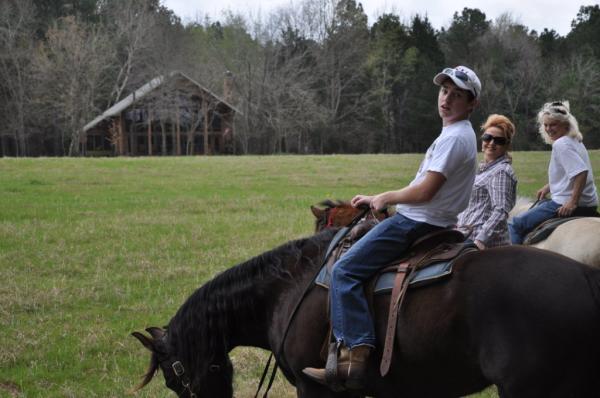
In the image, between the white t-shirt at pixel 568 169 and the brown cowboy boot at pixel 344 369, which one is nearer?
the brown cowboy boot at pixel 344 369

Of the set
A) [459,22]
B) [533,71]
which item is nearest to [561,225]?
[533,71]

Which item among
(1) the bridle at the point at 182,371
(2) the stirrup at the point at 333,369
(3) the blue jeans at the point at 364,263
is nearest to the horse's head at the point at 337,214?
(1) the bridle at the point at 182,371

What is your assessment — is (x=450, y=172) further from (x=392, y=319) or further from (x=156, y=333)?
(x=156, y=333)

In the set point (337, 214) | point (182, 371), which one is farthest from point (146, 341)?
point (337, 214)

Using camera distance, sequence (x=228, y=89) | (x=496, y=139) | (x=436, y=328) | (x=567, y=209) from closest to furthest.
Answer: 1. (x=436, y=328)
2. (x=496, y=139)
3. (x=567, y=209)
4. (x=228, y=89)

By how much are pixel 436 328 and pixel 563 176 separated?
3.86m

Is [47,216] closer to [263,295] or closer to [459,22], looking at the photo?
[263,295]

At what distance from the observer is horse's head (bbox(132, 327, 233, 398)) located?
15.4ft

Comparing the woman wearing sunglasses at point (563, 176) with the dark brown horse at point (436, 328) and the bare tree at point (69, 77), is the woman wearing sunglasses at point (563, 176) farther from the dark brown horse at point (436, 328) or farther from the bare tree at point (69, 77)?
the bare tree at point (69, 77)

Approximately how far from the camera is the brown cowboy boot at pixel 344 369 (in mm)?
4070

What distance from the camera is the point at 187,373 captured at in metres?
4.71

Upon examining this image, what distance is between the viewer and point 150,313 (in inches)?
342

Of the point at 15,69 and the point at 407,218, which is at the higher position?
the point at 15,69

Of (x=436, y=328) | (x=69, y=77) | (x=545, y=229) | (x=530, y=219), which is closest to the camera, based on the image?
(x=436, y=328)
